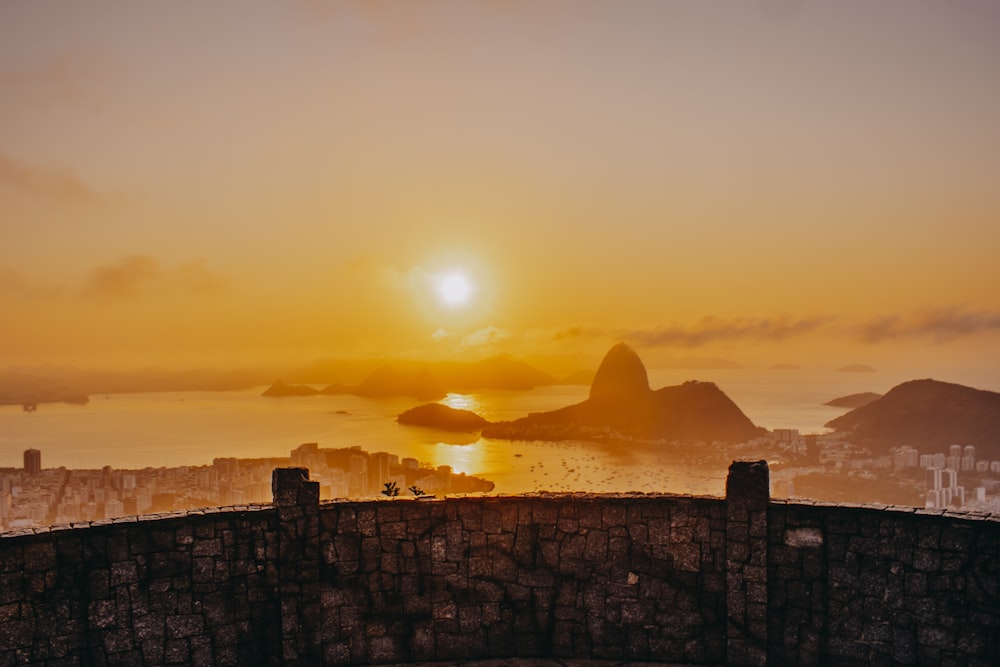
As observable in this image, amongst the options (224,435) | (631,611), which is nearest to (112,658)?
(631,611)

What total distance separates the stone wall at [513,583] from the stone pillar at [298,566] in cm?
1

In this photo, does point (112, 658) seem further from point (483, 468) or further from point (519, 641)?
point (483, 468)

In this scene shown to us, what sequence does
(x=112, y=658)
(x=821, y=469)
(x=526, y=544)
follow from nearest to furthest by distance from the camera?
1. (x=112, y=658)
2. (x=526, y=544)
3. (x=821, y=469)

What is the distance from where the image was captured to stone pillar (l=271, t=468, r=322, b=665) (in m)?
7.12

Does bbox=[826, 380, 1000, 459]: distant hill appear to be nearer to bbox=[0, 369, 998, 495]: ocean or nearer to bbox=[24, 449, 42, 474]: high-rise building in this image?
bbox=[0, 369, 998, 495]: ocean

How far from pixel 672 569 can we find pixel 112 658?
5217 mm

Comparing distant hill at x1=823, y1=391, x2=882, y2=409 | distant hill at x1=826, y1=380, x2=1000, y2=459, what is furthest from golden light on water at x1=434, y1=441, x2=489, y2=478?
distant hill at x1=823, y1=391, x2=882, y2=409

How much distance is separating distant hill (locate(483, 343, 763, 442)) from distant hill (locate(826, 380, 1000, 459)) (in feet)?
20.5

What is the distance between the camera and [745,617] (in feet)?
23.3

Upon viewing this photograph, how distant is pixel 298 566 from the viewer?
7188mm

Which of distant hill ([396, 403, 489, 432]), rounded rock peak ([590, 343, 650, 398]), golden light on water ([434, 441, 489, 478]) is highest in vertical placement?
rounded rock peak ([590, 343, 650, 398])

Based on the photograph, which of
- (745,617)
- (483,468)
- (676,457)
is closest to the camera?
(745,617)

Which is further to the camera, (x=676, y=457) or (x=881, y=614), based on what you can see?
(x=676, y=457)

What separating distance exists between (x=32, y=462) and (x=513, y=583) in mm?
30581
